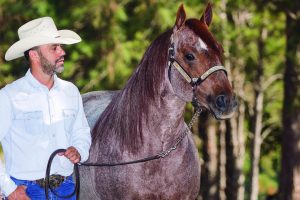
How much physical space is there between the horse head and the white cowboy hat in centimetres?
80

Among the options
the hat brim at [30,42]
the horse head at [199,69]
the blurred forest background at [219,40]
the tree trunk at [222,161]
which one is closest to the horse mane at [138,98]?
the horse head at [199,69]

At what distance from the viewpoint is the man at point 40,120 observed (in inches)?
234

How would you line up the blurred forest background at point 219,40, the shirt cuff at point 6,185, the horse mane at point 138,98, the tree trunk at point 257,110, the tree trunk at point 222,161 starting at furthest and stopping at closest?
the tree trunk at point 222,161 → the tree trunk at point 257,110 → the blurred forest background at point 219,40 → the horse mane at point 138,98 → the shirt cuff at point 6,185

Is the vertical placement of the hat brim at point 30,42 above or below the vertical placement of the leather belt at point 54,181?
above

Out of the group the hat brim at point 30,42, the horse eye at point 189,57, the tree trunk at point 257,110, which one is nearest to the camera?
the hat brim at point 30,42

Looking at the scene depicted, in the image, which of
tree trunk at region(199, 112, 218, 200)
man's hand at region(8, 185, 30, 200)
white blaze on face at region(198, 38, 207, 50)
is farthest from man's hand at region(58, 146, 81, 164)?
tree trunk at region(199, 112, 218, 200)

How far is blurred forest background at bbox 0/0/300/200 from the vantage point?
55.8ft

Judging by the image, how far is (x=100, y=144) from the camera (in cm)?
690

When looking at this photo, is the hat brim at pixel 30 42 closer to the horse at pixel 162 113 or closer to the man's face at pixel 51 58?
the man's face at pixel 51 58

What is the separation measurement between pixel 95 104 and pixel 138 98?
1978 millimetres

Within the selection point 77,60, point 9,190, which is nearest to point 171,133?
point 9,190

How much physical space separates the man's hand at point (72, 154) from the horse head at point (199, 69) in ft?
3.18

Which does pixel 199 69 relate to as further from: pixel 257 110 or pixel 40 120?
pixel 257 110

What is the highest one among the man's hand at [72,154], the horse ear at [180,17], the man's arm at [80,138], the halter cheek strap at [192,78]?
the horse ear at [180,17]
